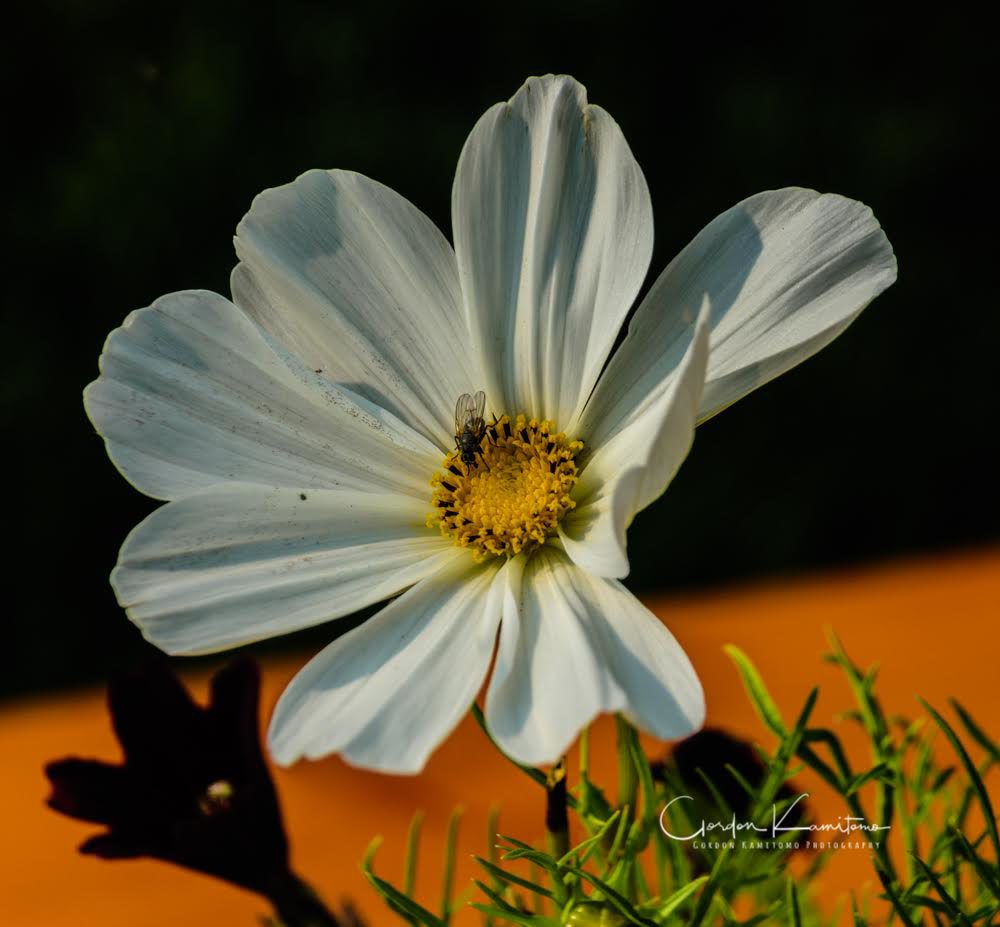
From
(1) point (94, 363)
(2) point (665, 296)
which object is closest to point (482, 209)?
(2) point (665, 296)

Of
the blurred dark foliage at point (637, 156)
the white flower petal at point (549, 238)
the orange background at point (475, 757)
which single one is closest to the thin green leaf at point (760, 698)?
the white flower petal at point (549, 238)

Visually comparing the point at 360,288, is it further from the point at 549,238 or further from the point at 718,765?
the point at 718,765

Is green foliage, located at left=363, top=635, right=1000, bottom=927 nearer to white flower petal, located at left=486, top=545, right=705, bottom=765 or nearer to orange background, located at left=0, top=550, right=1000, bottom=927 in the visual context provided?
white flower petal, located at left=486, top=545, right=705, bottom=765

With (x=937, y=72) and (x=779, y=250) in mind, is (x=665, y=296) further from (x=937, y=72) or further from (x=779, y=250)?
(x=937, y=72)

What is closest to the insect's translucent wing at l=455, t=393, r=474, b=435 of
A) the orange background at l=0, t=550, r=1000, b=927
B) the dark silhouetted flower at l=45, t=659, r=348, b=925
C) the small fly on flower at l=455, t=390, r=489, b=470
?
the small fly on flower at l=455, t=390, r=489, b=470

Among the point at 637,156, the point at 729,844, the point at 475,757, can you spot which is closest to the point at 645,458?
the point at 729,844

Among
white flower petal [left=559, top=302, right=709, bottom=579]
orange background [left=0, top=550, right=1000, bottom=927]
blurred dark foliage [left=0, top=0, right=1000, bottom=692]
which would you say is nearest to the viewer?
white flower petal [left=559, top=302, right=709, bottom=579]
